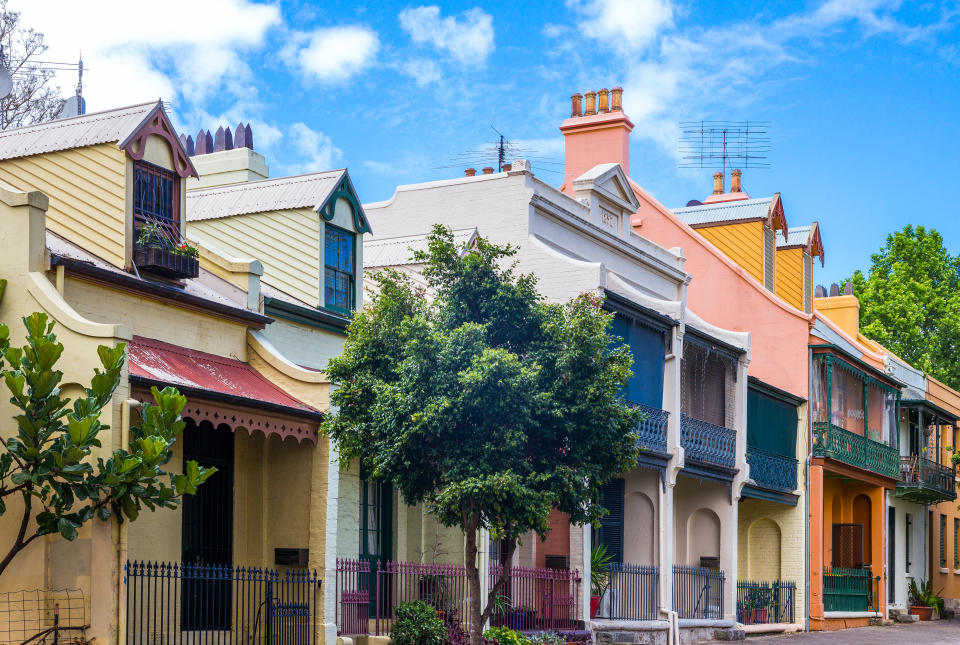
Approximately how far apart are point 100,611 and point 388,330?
4849 mm

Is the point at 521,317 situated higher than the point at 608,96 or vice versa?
the point at 608,96

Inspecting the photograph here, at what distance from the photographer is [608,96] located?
33844 millimetres

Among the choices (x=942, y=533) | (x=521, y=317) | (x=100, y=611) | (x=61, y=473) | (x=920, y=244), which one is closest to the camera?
(x=61, y=473)

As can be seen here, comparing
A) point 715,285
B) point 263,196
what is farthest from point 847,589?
point 263,196

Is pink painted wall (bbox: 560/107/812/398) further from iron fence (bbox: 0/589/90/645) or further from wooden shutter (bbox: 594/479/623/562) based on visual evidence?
iron fence (bbox: 0/589/90/645)

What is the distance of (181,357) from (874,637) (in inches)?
770

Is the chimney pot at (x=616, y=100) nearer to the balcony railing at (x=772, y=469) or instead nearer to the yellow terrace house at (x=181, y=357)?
the balcony railing at (x=772, y=469)

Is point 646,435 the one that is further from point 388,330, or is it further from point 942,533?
point 942,533

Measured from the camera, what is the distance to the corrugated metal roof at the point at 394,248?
24000mm

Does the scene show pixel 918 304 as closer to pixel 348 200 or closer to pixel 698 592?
pixel 698 592

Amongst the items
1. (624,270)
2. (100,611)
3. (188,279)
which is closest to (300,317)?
(188,279)

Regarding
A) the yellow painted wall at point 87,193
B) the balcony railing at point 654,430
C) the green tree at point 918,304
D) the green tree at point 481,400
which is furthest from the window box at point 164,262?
the green tree at point 918,304

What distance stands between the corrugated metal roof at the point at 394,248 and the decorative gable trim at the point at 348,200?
226 cm

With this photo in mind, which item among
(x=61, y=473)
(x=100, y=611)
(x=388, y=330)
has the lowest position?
(x=100, y=611)
